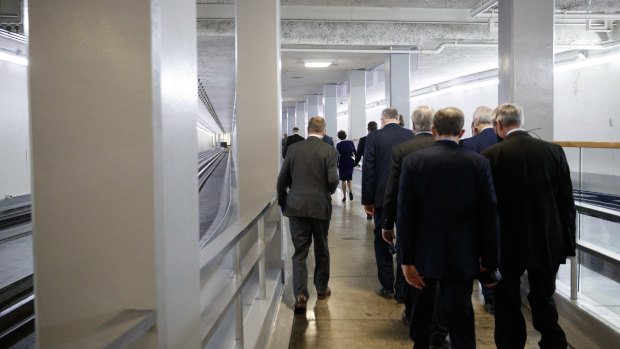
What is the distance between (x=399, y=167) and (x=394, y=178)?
0.20 meters

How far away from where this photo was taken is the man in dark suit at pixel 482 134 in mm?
4699

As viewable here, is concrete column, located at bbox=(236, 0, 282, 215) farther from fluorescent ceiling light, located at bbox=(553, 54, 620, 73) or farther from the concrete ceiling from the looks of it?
fluorescent ceiling light, located at bbox=(553, 54, 620, 73)

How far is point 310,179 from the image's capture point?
5016mm

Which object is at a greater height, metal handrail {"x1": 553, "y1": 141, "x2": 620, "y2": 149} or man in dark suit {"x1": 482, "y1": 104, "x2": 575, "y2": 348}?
metal handrail {"x1": 553, "y1": 141, "x2": 620, "y2": 149}

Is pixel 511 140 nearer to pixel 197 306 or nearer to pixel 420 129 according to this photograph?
pixel 420 129

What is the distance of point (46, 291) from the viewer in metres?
1.58

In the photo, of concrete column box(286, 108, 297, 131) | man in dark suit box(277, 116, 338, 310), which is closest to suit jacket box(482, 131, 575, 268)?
man in dark suit box(277, 116, 338, 310)

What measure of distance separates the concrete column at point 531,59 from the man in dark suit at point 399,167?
2.67 meters

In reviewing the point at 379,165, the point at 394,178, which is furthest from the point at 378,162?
the point at 394,178

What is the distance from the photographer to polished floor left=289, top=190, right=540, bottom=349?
4.32 m

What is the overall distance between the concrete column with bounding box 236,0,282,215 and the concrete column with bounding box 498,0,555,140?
3.15 meters

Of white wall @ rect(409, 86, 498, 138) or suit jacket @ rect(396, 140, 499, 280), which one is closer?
suit jacket @ rect(396, 140, 499, 280)

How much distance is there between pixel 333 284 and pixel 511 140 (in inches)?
128

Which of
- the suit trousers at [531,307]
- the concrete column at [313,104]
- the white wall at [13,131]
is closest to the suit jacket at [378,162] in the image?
the suit trousers at [531,307]
